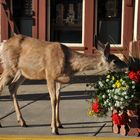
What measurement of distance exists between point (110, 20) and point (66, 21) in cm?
112

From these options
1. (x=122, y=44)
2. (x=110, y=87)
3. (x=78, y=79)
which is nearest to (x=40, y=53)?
(x=110, y=87)

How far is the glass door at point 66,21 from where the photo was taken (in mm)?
14656

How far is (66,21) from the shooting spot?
1488 centimetres

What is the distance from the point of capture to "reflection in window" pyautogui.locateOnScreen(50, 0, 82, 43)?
1466 centimetres

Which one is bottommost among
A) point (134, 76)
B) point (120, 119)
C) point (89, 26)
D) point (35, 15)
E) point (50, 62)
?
point (120, 119)

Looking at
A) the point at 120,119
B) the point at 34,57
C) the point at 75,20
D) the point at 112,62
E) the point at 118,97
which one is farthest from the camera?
the point at 75,20

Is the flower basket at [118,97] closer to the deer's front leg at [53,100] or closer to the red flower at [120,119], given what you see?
the red flower at [120,119]

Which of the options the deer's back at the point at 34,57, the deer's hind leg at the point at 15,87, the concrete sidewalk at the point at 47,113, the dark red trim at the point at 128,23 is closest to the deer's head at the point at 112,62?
the deer's back at the point at 34,57

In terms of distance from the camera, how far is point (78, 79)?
13.8 metres

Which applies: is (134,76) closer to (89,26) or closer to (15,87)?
(15,87)

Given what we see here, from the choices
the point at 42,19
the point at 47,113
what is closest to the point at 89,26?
the point at 42,19

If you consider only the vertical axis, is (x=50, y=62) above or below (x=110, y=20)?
below

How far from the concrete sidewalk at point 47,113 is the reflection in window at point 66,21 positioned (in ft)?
5.12

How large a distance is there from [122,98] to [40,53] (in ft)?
5.18
